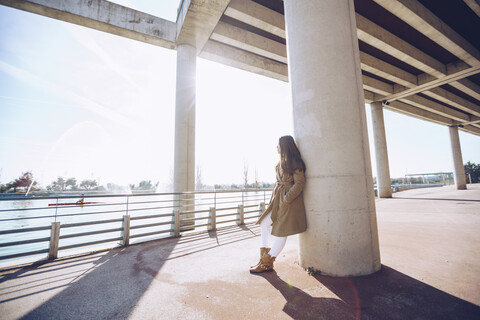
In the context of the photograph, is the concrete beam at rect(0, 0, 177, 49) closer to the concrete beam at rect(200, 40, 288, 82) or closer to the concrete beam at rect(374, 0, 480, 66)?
the concrete beam at rect(200, 40, 288, 82)

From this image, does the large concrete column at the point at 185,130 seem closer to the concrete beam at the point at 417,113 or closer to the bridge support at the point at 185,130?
the bridge support at the point at 185,130

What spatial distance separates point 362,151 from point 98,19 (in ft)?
37.2

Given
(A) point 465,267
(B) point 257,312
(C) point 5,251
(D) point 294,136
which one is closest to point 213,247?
(B) point 257,312

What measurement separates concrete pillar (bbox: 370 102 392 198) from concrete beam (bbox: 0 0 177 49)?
657 inches

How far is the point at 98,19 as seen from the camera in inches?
351

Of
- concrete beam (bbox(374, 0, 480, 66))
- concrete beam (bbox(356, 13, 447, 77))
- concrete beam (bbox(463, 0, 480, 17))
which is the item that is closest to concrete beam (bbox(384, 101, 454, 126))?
concrete beam (bbox(356, 13, 447, 77))

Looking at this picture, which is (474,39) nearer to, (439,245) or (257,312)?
(439,245)

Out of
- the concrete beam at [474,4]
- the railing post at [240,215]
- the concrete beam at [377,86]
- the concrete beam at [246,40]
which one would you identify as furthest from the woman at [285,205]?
the concrete beam at [377,86]

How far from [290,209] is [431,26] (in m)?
13.0

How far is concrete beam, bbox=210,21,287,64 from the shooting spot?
1037 centimetres

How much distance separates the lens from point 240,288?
2.62 m

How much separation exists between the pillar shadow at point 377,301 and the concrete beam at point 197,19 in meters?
9.56

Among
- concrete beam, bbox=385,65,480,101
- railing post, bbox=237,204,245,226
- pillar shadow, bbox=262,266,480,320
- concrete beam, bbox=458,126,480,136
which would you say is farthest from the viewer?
concrete beam, bbox=458,126,480,136

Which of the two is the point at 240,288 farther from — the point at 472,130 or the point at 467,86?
the point at 472,130
